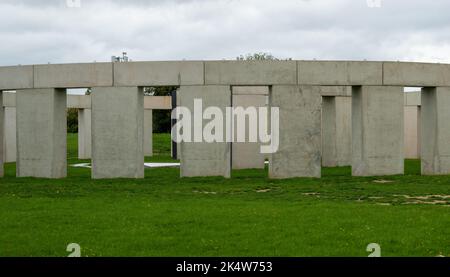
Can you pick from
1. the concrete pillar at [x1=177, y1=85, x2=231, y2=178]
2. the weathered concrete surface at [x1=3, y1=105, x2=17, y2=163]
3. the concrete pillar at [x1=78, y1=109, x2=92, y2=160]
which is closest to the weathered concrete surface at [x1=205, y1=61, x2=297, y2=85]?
the concrete pillar at [x1=177, y1=85, x2=231, y2=178]

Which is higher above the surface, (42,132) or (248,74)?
(248,74)

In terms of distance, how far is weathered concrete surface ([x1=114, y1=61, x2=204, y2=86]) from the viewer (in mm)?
21891

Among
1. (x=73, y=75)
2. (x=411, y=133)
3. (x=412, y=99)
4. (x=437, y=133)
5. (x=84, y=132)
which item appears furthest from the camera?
(x=84, y=132)

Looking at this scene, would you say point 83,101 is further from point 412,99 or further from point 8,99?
point 412,99

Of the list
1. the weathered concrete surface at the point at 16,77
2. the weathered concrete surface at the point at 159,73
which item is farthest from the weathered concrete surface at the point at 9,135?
the weathered concrete surface at the point at 159,73

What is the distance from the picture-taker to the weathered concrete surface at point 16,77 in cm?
2289

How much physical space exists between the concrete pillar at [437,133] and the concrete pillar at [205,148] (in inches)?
308

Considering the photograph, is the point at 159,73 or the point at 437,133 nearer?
the point at 159,73

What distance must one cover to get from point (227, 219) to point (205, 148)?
33.9ft

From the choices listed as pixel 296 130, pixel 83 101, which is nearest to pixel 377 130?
pixel 296 130

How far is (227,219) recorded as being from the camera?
464 inches

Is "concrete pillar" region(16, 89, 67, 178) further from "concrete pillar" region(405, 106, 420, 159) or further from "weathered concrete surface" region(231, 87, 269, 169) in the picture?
"concrete pillar" region(405, 106, 420, 159)

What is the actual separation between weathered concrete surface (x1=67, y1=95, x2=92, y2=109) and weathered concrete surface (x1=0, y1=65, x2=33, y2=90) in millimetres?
14507
